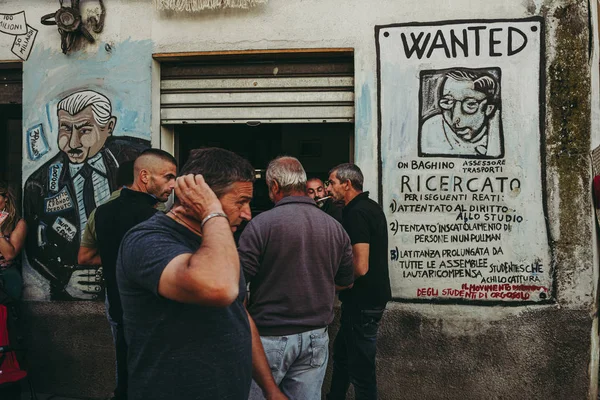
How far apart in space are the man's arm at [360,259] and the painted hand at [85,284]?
2513mm

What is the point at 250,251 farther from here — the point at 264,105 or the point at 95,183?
the point at 95,183

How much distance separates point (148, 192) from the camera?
12.7 feet

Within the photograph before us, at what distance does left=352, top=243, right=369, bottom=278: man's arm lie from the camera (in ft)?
12.4

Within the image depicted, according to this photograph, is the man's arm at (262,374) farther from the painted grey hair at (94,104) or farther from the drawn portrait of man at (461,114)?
the painted grey hair at (94,104)

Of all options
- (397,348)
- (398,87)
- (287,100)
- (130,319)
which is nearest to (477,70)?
(398,87)

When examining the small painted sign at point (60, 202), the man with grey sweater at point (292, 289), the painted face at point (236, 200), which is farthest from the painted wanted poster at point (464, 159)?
the small painted sign at point (60, 202)

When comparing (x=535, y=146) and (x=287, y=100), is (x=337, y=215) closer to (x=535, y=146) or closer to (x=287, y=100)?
(x=287, y=100)

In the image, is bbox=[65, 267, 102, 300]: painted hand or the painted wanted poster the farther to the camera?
bbox=[65, 267, 102, 300]: painted hand

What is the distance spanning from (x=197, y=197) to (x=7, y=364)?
11.6 ft

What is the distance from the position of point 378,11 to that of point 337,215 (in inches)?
71.0

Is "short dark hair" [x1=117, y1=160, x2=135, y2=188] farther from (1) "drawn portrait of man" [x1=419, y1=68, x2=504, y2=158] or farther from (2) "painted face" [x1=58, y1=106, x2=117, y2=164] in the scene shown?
(1) "drawn portrait of man" [x1=419, y1=68, x2=504, y2=158]

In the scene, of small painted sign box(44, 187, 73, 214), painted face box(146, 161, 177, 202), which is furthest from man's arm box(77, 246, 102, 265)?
small painted sign box(44, 187, 73, 214)

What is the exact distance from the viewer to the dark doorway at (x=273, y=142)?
16.5 feet

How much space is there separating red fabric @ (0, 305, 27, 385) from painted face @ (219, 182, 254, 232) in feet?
10.8
